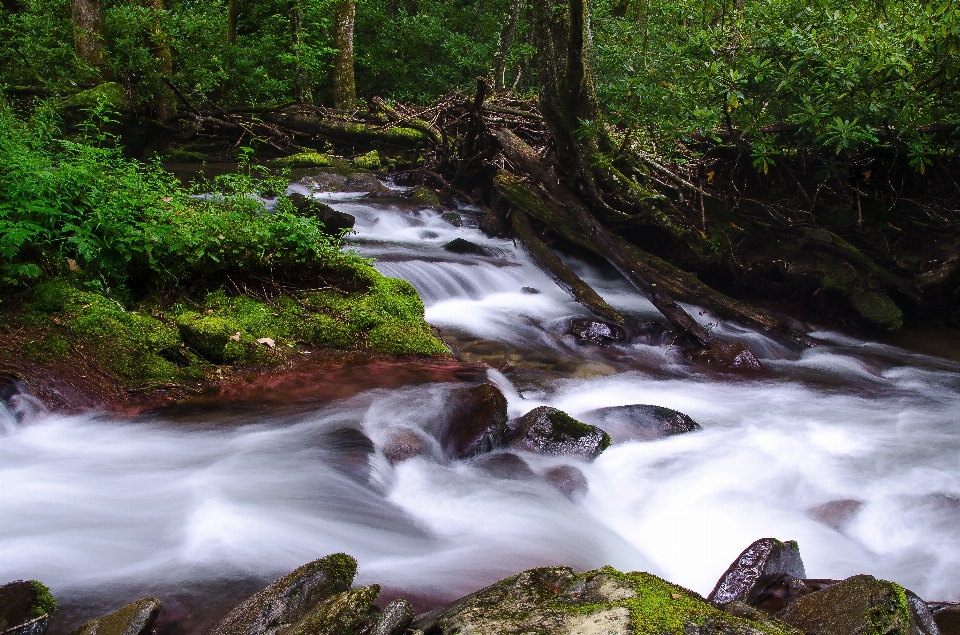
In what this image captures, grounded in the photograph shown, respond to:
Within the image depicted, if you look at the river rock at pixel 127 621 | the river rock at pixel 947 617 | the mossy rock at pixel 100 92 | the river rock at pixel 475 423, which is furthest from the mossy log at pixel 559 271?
the mossy rock at pixel 100 92

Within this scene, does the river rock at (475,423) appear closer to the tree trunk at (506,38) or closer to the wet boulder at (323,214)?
the wet boulder at (323,214)

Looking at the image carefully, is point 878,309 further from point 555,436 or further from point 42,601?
point 42,601

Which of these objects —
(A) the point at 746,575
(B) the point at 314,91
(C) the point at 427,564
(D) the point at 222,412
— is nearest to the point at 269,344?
(D) the point at 222,412

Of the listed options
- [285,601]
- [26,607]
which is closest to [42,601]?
[26,607]

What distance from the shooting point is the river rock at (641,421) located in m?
5.57

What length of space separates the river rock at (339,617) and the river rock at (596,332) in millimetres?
5726

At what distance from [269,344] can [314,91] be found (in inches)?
623

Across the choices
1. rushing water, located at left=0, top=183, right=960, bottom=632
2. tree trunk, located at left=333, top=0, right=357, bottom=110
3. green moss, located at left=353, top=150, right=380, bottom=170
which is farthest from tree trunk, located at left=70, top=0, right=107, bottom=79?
rushing water, located at left=0, top=183, right=960, bottom=632

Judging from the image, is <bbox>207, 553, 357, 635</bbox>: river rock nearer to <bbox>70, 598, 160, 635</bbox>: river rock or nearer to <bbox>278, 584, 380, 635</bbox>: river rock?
<bbox>278, 584, 380, 635</bbox>: river rock

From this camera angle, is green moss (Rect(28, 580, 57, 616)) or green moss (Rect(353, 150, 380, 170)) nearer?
green moss (Rect(28, 580, 57, 616))

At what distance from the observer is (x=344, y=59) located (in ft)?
49.8

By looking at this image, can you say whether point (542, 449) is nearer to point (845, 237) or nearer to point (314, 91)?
point (845, 237)

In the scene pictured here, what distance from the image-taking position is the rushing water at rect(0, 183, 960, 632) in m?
3.37

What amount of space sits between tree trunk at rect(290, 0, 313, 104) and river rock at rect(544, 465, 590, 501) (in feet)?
43.2
